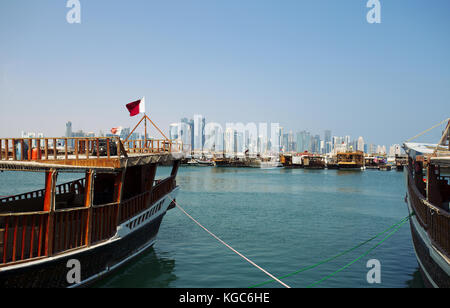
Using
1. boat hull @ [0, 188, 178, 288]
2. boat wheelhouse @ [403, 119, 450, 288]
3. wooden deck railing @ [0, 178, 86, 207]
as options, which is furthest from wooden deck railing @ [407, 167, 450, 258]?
wooden deck railing @ [0, 178, 86, 207]

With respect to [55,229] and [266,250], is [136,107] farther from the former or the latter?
[266,250]

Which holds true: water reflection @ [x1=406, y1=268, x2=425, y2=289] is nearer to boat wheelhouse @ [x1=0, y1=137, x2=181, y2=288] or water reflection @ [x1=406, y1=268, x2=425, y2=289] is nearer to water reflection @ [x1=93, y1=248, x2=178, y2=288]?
water reflection @ [x1=93, y1=248, x2=178, y2=288]

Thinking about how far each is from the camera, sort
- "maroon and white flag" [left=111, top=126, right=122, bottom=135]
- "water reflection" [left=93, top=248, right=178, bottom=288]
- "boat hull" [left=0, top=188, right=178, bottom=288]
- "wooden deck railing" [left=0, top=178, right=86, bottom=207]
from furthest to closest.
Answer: "maroon and white flag" [left=111, top=126, right=122, bottom=135] → "wooden deck railing" [left=0, top=178, right=86, bottom=207] → "water reflection" [left=93, top=248, right=178, bottom=288] → "boat hull" [left=0, top=188, right=178, bottom=288]

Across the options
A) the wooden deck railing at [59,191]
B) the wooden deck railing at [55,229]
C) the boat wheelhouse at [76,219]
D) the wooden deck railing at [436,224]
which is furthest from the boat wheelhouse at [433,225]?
the wooden deck railing at [59,191]

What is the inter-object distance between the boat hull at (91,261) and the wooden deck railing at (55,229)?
7.0 inches

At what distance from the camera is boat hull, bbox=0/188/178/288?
7377 mm

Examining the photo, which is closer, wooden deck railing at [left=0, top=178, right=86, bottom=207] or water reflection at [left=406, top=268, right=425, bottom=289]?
wooden deck railing at [left=0, top=178, right=86, bottom=207]

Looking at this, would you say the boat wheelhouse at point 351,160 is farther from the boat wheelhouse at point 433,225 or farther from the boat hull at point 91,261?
the boat hull at point 91,261

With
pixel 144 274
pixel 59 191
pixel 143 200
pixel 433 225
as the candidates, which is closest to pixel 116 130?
pixel 59 191

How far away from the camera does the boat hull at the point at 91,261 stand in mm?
7377

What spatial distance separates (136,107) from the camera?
13.2m

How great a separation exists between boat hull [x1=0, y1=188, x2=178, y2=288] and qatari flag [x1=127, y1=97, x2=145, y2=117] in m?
3.35

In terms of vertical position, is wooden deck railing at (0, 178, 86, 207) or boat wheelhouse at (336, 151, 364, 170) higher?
wooden deck railing at (0, 178, 86, 207)
